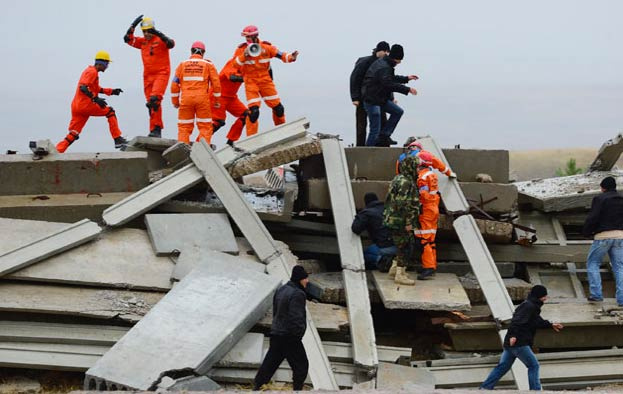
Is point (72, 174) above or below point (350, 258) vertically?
above

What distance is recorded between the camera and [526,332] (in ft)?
29.6

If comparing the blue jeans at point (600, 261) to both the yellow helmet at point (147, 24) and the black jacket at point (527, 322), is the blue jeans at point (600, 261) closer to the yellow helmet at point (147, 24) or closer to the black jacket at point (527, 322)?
the black jacket at point (527, 322)

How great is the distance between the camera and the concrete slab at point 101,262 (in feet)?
31.9

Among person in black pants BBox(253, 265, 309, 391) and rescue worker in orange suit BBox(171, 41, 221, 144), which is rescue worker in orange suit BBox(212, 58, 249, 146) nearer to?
rescue worker in orange suit BBox(171, 41, 221, 144)

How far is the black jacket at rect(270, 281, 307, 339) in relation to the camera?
8156mm

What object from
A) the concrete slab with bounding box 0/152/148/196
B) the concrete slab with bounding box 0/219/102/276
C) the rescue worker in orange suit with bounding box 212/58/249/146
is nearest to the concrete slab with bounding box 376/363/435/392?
the concrete slab with bounding box 0/219/102/276

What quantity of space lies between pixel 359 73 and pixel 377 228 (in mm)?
3485

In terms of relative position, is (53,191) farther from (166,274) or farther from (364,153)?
(364,153)

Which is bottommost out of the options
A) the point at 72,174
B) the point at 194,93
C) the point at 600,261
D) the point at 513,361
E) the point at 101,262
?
the point at 513,361

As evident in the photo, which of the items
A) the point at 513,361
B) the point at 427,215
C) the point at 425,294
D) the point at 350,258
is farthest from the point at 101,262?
the point at 513,361

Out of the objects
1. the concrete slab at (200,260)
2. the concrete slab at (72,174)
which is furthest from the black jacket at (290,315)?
the concrete slab at (72,174)

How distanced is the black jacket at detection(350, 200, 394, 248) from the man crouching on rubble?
2.32 metres

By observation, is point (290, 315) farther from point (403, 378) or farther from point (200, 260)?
point (200, 260)

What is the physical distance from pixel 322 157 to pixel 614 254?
3847mm
